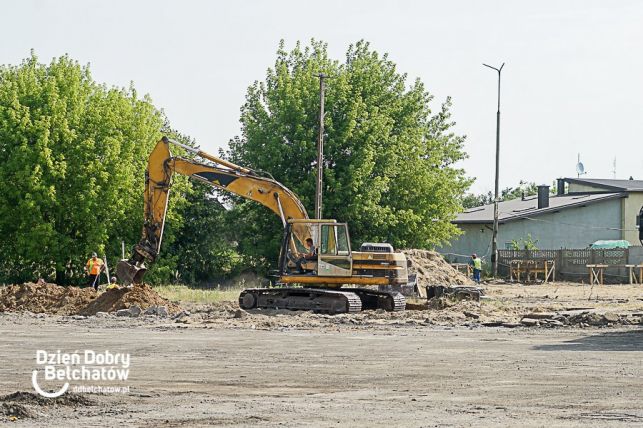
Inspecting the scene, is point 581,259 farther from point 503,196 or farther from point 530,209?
point 503,196

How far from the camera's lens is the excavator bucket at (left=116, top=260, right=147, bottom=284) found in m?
30.5

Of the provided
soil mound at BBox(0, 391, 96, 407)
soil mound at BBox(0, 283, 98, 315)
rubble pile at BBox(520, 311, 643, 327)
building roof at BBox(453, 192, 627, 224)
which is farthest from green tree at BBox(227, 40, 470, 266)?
soil mound at BBox(0, 391, 96, 407)

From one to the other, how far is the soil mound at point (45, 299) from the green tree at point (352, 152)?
17635 mm

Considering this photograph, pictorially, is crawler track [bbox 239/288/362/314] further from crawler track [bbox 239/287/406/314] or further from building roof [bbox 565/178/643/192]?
building roof [bbox 565/178/643/192]

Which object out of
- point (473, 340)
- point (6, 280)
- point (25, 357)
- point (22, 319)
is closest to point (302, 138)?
Answer: point (6, 280)

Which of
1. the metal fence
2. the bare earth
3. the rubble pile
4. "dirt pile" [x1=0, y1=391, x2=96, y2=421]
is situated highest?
the metal fence

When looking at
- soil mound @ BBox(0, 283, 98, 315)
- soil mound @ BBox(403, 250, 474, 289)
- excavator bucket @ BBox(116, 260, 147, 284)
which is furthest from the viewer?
soil mound @ BBox(403, 250, 474, 289)

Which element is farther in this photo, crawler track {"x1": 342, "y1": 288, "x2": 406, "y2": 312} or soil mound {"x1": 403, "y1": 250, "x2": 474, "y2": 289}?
soil mound {"x1": 403, "y1": 250, "x2": 474, "y2": 289}

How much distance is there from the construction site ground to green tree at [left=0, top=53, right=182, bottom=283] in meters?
18.1

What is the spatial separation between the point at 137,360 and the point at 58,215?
105ft

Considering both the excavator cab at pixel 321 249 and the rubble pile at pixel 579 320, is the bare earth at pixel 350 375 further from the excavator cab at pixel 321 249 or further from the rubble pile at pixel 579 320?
the excavator cab at pixel 321 249

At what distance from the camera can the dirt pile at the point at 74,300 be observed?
31.2 meters

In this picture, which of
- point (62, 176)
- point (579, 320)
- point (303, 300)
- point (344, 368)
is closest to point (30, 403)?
point (344, 368)

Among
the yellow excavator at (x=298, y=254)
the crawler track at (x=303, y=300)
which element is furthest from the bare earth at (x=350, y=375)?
the yellow excavator at (x=298, y=254)
